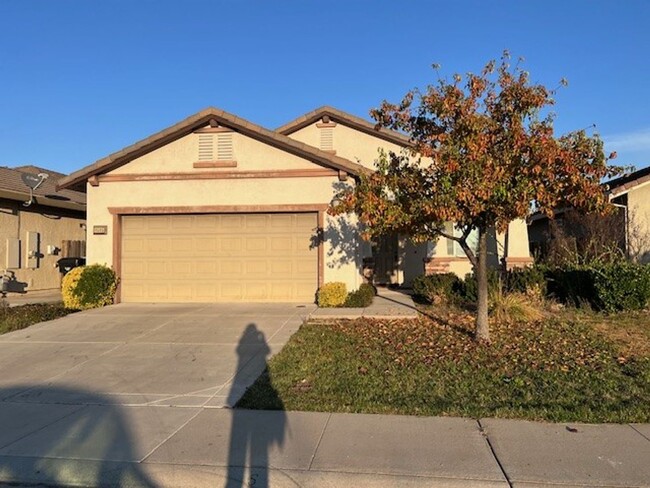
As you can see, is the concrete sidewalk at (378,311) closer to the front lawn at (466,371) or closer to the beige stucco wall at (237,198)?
the front lawn at (466,371)

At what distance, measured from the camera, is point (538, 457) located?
15.3ft

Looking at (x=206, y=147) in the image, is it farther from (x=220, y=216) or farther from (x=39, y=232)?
(x=39, y=232)

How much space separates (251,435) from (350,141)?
1488 cm

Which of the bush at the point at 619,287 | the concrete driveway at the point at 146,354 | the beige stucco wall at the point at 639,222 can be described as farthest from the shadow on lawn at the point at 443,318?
the beige stucco wall at the point at 639,222

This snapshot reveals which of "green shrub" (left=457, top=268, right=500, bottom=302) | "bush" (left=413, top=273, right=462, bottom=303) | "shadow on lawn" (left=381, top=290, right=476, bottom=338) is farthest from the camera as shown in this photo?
"bush" (left=413, top=273, right=462, bottom=303)

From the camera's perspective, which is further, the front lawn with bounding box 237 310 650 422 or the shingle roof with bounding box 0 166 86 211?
the shingle roof with bounding box 0 166 86 211

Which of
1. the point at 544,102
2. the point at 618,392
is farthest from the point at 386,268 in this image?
the point at 618,392

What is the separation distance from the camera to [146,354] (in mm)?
8766

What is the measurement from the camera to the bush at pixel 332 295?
41.6 feet

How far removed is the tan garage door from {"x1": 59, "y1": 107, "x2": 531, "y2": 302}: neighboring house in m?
0.03

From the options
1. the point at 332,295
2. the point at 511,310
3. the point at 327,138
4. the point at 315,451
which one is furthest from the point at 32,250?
the point at 315,451

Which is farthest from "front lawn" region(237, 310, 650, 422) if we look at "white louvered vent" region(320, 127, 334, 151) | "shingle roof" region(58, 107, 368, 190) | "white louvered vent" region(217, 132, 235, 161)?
"white louvered vent" region(320, 127, 334, 151)

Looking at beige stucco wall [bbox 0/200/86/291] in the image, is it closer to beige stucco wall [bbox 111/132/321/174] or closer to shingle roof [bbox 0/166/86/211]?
shingle roof [bbox 0/166/86/211]

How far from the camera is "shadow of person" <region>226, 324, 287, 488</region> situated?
14.6ft
